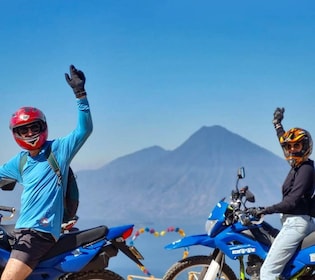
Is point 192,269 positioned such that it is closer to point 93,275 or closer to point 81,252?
point 93,275

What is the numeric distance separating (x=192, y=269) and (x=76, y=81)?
8.48 feet

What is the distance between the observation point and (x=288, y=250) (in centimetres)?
585

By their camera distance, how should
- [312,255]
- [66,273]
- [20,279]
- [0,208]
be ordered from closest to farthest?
[20,279]
[66,273]
[0,208]
[312,255]

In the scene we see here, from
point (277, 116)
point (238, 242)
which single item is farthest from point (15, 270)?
point (277, 116)

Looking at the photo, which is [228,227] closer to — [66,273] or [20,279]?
[66,273]

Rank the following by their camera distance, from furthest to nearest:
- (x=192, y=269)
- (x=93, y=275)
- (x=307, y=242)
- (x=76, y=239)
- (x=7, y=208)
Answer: (x=192, y=269), (x=307, y=242), (x=7, y=208), (x=93, y=275), (x=76, y=239)

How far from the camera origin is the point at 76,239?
16.6 feet

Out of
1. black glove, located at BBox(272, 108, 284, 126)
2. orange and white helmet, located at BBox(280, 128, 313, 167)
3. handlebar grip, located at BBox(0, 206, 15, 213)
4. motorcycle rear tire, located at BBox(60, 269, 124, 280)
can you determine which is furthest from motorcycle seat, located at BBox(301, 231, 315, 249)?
handlebar grip, located at BBox(0, 206, 15, 213)

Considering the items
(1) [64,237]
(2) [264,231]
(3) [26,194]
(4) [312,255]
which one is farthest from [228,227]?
(3) [26,194]

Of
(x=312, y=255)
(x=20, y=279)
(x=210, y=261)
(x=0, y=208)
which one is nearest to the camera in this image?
(x=20, y=279)

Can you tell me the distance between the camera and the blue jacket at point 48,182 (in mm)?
4770

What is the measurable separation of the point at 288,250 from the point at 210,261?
87cm

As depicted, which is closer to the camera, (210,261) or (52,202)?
(52,202)

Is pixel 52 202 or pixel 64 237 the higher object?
pixel 52 202
